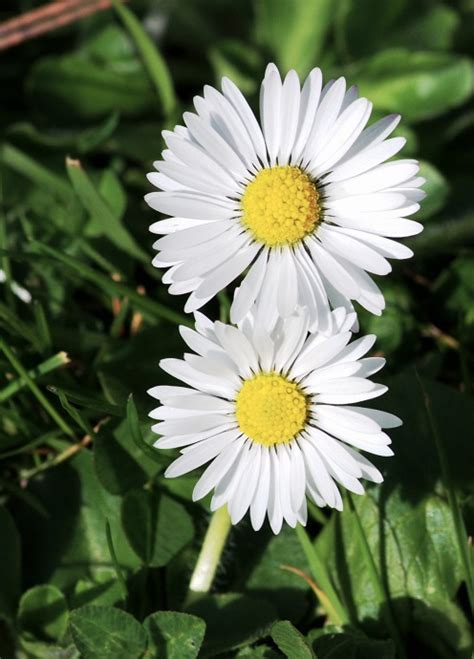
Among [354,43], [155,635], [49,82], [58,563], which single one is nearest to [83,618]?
[155,635]

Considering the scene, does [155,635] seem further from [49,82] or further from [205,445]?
[49,82]

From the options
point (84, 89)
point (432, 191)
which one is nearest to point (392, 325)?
point (432, 191)

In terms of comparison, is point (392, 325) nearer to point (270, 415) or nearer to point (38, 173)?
point (270, 415)

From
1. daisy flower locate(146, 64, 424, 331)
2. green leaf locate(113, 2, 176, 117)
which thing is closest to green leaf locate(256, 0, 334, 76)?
green leaf locate(113, 2, 176, 117)

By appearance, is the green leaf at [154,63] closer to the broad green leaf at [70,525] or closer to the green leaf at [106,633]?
the broad green leaf at [70,525]

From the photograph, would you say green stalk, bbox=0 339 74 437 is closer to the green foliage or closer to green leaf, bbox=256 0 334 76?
the green foliage

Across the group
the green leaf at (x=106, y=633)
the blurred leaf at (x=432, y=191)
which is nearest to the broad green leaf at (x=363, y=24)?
the blurred leaf at (x=432, y=191)
